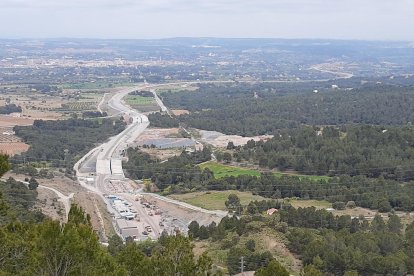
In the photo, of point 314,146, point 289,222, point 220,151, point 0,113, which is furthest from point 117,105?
point 289,222

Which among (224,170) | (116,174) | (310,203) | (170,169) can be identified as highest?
(310,203)

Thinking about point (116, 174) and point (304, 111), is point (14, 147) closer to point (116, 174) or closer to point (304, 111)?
point (116, 174)

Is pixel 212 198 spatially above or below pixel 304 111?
below

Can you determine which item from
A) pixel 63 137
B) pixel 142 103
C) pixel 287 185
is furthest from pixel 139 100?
pixel 287 185

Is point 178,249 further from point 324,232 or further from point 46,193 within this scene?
point 46,193

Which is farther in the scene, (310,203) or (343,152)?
(343,152)

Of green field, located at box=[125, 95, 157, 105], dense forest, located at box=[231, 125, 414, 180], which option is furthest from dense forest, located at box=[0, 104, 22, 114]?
dense forest, located at box=[231, 125, 414, 180]
